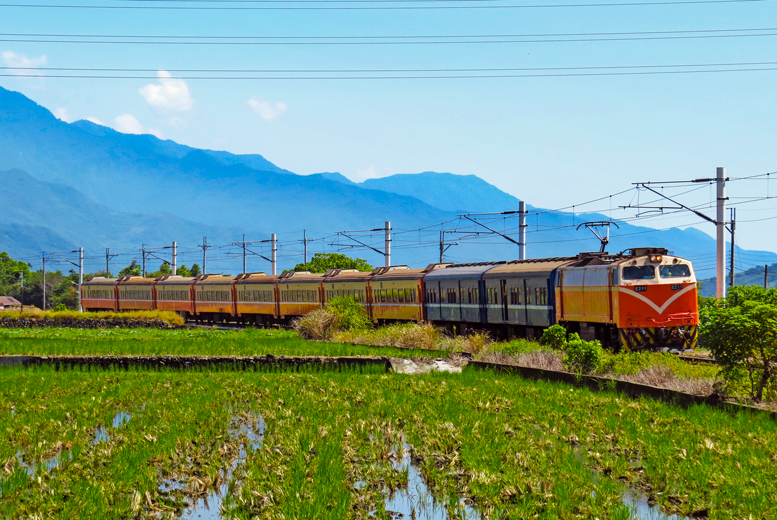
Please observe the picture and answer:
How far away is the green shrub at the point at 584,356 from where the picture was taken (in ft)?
63.3

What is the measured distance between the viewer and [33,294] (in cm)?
13912

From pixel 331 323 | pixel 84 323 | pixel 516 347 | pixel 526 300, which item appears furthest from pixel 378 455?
pixel 84 323

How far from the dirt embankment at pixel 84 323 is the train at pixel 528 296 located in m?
8.48

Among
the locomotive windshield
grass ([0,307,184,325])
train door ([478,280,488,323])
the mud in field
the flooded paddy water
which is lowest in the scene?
the flooded paddy water

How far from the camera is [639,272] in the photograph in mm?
25375

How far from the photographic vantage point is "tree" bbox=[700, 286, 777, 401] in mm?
14266

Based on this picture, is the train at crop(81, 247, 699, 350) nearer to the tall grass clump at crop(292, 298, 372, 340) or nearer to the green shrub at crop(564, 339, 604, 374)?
the green shrub at crop(564, 339, 604, 374)

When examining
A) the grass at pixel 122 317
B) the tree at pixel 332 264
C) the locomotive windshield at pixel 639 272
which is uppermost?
the tree at pixel 332 264

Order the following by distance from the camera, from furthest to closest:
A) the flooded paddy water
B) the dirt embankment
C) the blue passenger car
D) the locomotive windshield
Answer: the dirt embankment, the blue passenger car, the locomotive windshield, the flooded paddy water

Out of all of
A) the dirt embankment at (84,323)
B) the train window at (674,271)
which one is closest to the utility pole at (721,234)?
the train window at (674,271)

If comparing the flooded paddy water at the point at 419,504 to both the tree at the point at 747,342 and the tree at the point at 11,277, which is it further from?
the tree at the point at 11,277

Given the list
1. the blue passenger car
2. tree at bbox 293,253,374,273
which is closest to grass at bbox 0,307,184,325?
the blue passenger car

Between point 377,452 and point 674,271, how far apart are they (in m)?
17.6

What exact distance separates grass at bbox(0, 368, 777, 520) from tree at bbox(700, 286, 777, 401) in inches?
58.8
